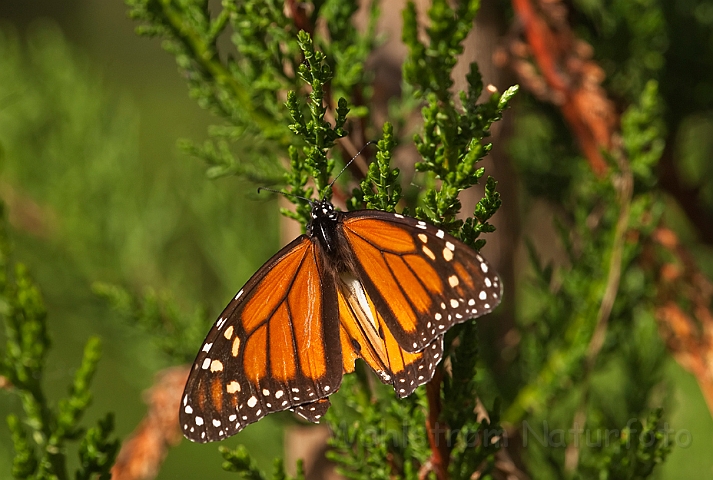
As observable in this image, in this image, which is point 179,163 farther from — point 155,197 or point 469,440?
point 469,440

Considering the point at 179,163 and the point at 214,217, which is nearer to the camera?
the point at 214,217

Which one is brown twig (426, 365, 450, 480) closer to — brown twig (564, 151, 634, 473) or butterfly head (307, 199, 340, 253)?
butterfly head (307, 199, 340, 253)

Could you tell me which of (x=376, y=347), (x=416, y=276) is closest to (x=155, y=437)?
(x=376, y=347)

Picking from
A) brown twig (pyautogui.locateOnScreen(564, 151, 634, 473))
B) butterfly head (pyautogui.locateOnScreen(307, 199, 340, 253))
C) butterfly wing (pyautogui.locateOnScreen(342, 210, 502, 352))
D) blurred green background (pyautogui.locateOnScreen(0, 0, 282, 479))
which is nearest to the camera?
butterfly wing (pyautogui.locateOnScreen(342, 210, 502, 352))

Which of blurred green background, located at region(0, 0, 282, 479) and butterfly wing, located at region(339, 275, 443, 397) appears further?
blurred green background, located at region(0, 0, 282, 479)

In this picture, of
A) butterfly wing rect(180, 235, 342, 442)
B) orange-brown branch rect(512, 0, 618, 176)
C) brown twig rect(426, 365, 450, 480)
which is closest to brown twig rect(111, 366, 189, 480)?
butterfly wing rect(180, 235, 342, 442)

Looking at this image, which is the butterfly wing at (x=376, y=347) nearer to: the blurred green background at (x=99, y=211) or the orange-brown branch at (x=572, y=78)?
the orange-brown branch at (x=572, y=78)

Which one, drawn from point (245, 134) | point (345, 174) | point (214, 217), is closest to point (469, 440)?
point (345, 174)

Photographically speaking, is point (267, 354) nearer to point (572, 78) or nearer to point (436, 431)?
point (436, 431)
